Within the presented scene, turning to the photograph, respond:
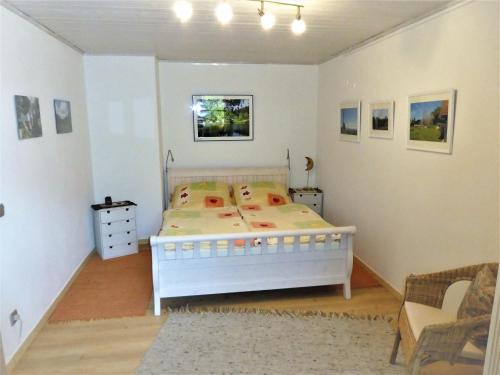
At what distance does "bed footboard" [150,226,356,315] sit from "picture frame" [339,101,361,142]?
1.22 m

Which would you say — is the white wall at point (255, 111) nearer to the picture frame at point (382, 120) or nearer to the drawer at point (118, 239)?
the drawer at point (118, 239)

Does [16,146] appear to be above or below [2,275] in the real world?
above

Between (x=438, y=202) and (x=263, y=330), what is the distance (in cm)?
154

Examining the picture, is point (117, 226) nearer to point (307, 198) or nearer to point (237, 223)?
point (237, 223)

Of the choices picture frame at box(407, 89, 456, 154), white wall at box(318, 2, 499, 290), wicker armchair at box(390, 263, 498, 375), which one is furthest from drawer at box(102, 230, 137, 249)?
wicker armchair at box(390, 263, 498, 375)

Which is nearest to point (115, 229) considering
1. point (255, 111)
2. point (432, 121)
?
point (255, 111)

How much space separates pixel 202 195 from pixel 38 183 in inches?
75.6

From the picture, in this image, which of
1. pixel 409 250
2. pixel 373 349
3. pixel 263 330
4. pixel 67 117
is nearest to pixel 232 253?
pixel 263 330

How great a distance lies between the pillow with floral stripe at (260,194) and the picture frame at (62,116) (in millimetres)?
1959

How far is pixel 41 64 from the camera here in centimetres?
292

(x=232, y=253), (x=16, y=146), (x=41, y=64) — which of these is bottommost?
(x=232, y=253)

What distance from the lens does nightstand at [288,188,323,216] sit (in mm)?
4766

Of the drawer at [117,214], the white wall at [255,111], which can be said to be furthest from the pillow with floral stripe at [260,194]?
the drawer at [117,214]

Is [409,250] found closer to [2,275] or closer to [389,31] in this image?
[389,31]
